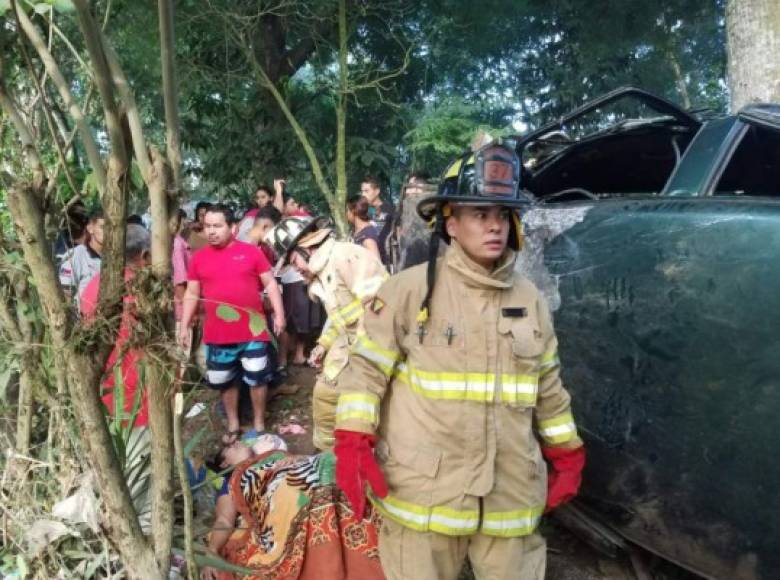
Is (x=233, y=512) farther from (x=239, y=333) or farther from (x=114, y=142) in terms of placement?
(x=114, y=142)

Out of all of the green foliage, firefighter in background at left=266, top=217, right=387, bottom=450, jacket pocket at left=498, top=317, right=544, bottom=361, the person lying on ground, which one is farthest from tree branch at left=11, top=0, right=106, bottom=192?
the green foliage

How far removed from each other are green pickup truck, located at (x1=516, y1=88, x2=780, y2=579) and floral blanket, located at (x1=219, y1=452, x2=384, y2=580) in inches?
37.0

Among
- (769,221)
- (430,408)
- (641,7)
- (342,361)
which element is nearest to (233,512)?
(342,361)

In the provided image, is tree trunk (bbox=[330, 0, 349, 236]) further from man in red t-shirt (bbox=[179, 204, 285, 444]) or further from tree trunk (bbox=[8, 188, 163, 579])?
tree trunk (bbox=[8, 188, 163, 579])

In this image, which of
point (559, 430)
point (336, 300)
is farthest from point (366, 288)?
point (559, 430)

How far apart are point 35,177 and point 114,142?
27 centimetres

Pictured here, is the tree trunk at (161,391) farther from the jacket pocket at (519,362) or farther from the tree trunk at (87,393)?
the jacket pocket at (519,362)

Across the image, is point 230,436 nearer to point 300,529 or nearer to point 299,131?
point 300,529

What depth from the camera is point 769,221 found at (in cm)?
187

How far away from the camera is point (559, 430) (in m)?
2.04

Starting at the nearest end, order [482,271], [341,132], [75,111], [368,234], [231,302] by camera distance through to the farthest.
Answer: [75,111], [482,271], [231,302], [368,234], [341,132]

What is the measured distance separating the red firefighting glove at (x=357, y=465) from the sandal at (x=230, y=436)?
2.90 m

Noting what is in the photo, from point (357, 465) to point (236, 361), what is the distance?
3.05m

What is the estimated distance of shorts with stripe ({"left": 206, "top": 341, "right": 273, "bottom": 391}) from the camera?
4676 millimetres
